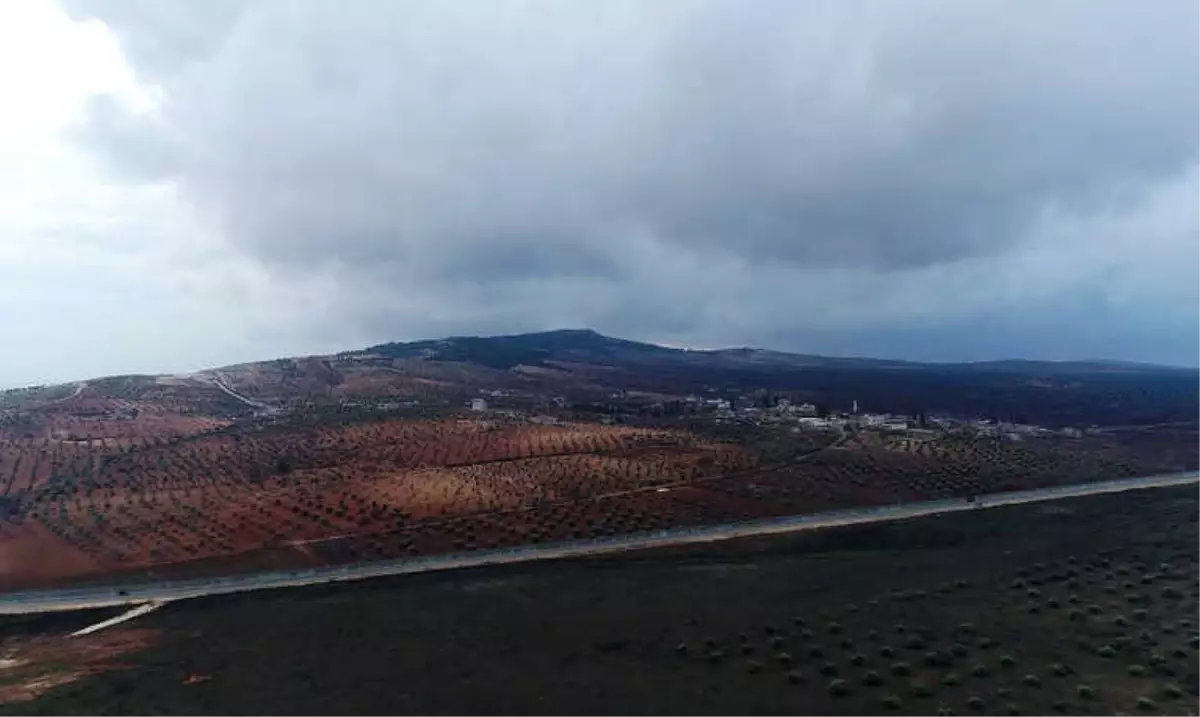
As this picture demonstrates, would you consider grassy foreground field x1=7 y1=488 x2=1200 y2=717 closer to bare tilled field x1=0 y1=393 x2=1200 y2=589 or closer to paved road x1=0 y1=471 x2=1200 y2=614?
paved road x1=0 y1=471 x2=1200 y2=614

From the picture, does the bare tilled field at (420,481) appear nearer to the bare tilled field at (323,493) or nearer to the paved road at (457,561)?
the bare tilled field at (323,493)

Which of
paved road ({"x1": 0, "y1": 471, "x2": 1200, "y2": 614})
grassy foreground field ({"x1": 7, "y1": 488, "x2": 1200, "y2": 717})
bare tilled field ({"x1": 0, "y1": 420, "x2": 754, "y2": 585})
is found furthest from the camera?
bare tilled field ({"x1": 0, "y1": 420, "x2": 754, "y2": 585})

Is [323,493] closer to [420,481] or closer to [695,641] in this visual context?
[420,481]

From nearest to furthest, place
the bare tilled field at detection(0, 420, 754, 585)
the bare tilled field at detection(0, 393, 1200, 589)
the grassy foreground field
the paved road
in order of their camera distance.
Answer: the grassy foreground field, the paved road, the bare tilled field at detection(0, 420, 754, 585), the bare tilled field at detection(0, 393, 1200, 589)

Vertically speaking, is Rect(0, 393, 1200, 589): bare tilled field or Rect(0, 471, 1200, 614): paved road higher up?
Rect(0, 393, 1200, 589): bare tilled field

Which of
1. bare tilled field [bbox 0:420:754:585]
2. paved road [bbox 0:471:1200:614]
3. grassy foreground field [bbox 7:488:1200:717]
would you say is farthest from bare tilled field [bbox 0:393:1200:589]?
grassy foreground field [bbox 7:488:1200:717]

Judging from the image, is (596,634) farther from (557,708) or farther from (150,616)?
(150,616)
